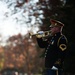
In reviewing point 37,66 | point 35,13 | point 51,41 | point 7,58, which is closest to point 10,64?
point 7,58

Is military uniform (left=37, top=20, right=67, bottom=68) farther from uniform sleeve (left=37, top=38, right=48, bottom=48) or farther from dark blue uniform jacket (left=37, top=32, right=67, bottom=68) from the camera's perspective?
uniform sleeve (left=37, top=38, right=48, bottom=48)

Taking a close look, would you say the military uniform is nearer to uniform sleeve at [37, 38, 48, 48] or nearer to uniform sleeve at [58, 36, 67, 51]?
uniform sleeve at [58, 36, 67, 51]

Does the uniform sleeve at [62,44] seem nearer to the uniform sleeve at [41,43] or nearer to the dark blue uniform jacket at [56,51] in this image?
the dark blue uniform jacket at [56,51]

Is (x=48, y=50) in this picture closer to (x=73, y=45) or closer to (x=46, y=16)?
(x=73, y=45)

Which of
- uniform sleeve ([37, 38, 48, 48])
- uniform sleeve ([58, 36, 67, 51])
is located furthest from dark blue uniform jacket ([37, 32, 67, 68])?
uniform sleeve ([37, 38, 48, 48])

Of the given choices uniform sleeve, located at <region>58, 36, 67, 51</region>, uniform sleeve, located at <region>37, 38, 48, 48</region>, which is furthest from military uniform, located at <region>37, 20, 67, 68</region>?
uniform sleeve, located at <region>37, 38, 48, 48</region>

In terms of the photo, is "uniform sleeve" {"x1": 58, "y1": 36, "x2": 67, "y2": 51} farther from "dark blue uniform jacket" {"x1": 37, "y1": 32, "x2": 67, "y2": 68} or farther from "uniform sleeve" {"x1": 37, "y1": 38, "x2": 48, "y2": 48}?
"uniform sleeve" {"x1": 37, "y1": 38, "x2": 48, "y2": 48}

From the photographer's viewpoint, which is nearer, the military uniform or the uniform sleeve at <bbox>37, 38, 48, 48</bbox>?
the military uniform

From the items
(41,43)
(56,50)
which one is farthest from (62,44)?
(41,43)

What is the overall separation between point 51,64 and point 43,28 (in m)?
8.89

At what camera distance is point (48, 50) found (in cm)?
737

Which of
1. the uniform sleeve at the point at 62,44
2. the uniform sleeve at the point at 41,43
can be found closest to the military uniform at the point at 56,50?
the uniform sleeve at the point at 62,44

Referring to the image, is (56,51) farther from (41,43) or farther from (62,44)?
(41,43)

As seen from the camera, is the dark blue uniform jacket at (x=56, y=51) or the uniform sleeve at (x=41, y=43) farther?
the uniform sleeve at (x=41, y=43)
